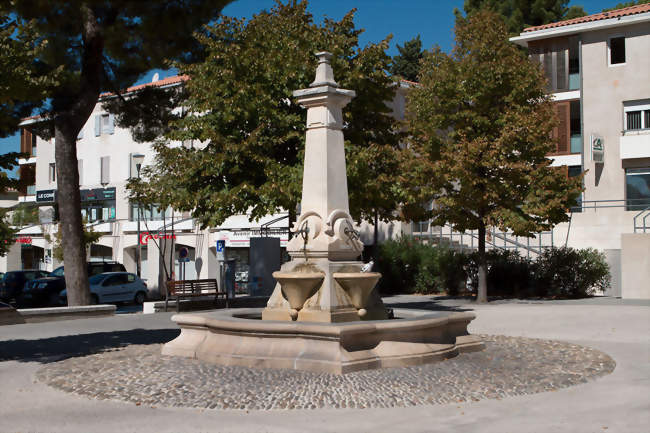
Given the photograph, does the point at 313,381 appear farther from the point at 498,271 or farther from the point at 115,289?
the point at 115,289

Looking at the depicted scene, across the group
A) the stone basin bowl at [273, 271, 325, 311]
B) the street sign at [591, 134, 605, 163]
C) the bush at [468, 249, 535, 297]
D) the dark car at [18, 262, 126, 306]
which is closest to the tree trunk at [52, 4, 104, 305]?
the dark car at [18, 262, 126, 306]

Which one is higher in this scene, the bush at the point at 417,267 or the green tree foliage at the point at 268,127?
the green tree foliage at the point at 268,127

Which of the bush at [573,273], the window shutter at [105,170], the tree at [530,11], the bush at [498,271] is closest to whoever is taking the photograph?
the bush at [573,273]

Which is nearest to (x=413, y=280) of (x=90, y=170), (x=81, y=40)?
(x=81, y=40)

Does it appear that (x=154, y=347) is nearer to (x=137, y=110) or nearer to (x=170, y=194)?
(x=170, y=194)

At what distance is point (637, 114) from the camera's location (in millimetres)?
34000

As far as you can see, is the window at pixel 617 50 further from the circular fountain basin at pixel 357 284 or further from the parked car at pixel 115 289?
the circular fountain basin at pixel 357 284

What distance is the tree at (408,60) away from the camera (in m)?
58.8

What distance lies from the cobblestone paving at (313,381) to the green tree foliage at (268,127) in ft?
30.9

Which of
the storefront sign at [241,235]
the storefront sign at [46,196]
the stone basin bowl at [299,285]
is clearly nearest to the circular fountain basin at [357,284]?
the stone basin bowl at [299,285]

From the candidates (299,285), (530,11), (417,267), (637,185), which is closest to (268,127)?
(299,285)

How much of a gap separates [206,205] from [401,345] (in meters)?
11.6

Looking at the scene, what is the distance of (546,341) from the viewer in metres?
13.0

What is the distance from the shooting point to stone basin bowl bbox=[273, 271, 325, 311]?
10805 millimetres
